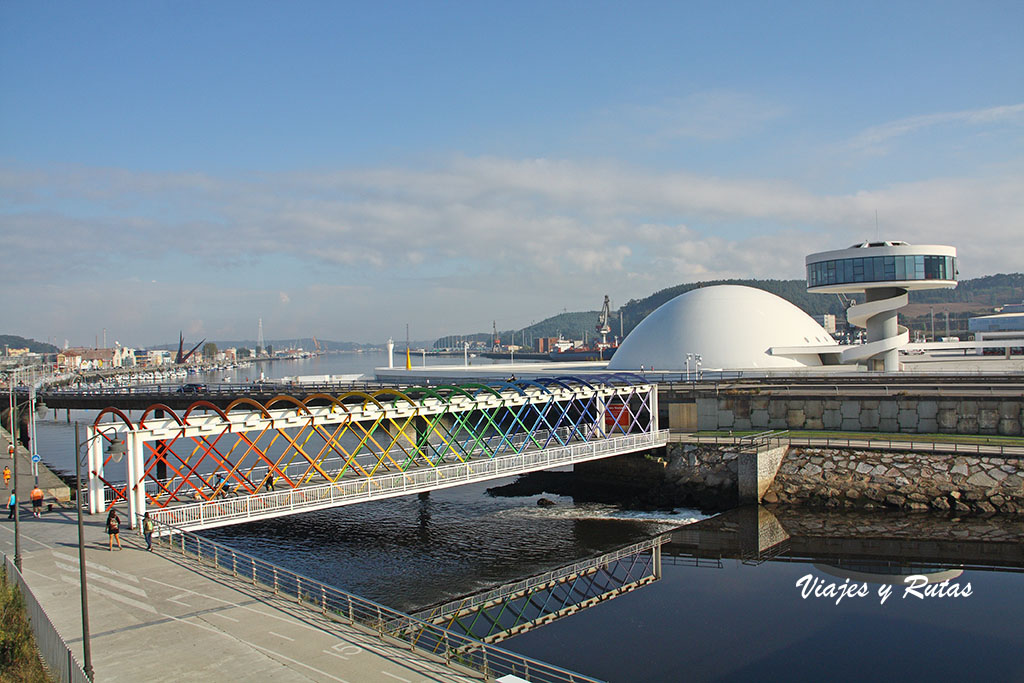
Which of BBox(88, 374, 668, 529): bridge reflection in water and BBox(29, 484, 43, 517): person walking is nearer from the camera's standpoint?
BBox(88, 374, 668, 529): bridge reflection in water

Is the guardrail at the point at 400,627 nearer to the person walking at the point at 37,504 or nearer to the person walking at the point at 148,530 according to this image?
the person walking at the point at 148,530

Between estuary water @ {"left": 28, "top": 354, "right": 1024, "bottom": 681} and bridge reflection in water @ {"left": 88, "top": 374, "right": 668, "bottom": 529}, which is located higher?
bridge reflection in water @ {"left": 88, "top": 374, "right": 668, "bottom": 529}

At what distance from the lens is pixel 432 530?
35375mm

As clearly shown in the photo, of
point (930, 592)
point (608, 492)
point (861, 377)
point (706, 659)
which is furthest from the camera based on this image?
point (861, 377)

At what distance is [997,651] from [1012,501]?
1634cm

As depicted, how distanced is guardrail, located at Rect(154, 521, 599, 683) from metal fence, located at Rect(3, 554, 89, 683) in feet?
→ 14.2

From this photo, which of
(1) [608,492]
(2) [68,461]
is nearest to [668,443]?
(1) [608,492]

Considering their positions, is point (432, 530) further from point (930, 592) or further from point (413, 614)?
point (930, 592)

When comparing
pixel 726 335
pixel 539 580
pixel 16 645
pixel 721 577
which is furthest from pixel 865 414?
pixel 16 645

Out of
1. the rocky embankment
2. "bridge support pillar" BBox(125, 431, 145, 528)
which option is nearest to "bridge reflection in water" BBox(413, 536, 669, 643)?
"bridge support pillar" BBox(125, 431, 145, 528)

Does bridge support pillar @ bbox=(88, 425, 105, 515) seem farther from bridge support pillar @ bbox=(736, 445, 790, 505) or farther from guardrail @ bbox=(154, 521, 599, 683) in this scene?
bridge support pillar @ bbox=(736, 445, 790, 505)

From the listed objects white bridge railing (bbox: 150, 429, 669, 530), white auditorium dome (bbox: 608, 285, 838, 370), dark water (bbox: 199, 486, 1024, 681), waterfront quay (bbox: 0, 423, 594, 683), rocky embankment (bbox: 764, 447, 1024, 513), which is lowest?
dark water (bbox: 199, 486, 1024, 681)

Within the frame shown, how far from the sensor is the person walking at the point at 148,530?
22.4 metres

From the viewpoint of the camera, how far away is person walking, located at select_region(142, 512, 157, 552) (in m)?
22.4
